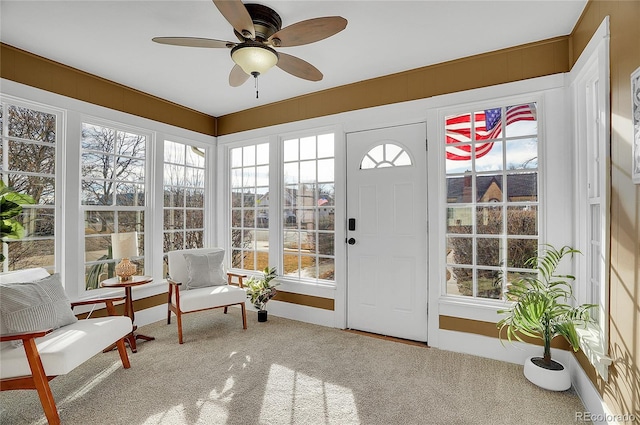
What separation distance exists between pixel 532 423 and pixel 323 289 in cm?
222

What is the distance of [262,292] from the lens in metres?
3.83

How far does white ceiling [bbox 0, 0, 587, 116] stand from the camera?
2.23 meters

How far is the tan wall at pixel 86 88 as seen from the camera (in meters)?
2.76

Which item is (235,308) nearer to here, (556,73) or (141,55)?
(141,55)

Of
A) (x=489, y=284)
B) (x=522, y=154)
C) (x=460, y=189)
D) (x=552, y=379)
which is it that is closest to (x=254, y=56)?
(x=460, y=189)

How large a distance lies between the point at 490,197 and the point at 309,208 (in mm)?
1962

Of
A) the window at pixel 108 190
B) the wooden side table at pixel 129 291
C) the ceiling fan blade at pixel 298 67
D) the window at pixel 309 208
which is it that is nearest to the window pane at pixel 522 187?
the window at pixel 309 208

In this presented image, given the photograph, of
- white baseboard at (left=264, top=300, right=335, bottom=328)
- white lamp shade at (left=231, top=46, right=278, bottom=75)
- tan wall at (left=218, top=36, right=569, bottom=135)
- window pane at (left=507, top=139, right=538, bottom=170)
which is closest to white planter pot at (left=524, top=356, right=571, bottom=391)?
window pane at (left=507, top=139, right=538, bottom=170)

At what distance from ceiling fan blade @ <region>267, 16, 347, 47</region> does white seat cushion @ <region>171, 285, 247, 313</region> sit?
96.6 inches

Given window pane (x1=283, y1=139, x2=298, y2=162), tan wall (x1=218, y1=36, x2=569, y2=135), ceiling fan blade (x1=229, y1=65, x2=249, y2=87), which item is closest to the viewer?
ceiling fan blade (x1=229, y1=65, x2=249, y2=87)

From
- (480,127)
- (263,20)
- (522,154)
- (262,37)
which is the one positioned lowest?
(522,154)

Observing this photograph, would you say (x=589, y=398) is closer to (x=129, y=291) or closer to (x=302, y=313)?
(x=302, y=313)

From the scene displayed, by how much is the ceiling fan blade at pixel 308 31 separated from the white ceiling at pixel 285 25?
28 centimetres

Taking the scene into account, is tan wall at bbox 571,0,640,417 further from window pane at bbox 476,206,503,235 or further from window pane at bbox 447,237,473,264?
window pane at bbox 447,237,473,264
